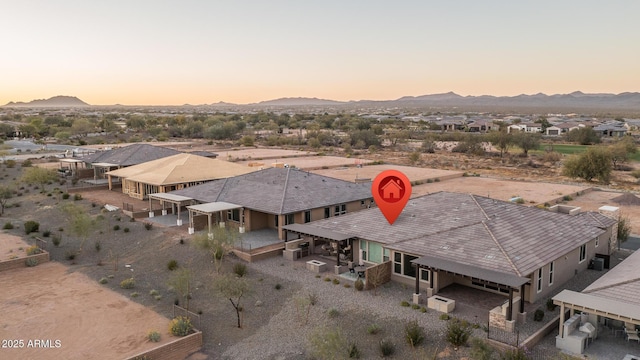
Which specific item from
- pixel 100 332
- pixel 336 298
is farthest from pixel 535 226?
pixel 100 332

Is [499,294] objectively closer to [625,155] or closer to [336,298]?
[336,298]

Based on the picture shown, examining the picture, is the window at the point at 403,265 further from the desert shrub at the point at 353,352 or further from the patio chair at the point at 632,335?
the patio chair at the point at 632,335

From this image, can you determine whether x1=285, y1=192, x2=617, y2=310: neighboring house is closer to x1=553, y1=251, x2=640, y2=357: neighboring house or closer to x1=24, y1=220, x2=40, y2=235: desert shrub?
x1=553, y1=251, x2=640, y2=357: neighboring house

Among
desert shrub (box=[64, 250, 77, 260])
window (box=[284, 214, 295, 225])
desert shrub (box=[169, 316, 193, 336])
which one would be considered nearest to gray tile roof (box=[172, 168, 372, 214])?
window (box=[284, 214, 295, 225])

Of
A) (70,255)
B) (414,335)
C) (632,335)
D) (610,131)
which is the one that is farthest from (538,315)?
(610,131)

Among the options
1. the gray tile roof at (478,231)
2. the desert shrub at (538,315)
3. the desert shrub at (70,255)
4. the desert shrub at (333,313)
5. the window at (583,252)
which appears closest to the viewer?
the desert shrub at (538,315)

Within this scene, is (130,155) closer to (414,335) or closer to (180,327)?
(180,327)

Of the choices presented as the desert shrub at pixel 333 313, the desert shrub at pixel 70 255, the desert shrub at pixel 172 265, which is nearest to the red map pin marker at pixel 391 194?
the desert shrub at pixel 333 313
